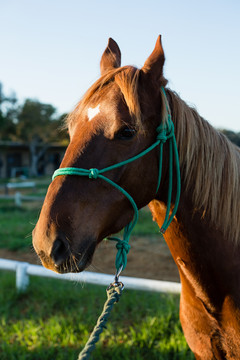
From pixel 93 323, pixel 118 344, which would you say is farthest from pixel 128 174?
pixel 93 323

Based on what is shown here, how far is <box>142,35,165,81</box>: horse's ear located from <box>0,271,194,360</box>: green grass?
96.9 inches

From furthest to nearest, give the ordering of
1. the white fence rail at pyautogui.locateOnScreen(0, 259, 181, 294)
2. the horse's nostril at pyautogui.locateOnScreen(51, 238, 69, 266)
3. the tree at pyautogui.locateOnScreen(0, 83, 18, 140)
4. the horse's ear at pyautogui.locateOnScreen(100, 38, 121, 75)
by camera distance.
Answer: the tree at pyautogui.locateOnScreen(0, 83, 18, 140)
the white fence rail at pyautogui.locateOnScreen(0, 259, 181, 294)
the horse's ear at pyautogui.locateOnScreen(100, 38, 121, 75)
the horse's nostril at pyautogui.locateOnScreen(51, 238, 69, 266)

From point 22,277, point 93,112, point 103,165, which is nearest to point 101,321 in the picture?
point 103,165

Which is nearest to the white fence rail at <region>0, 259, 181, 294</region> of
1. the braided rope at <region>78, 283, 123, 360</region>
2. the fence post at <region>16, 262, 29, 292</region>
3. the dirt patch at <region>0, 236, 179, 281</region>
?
the fence post at <region>16, 262, 29, 292</region>

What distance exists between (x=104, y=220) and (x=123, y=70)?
80 centimetres

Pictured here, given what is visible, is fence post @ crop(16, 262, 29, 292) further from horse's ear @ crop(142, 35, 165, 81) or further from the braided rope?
horse's ear @ crop(142, 35, 165, 81)

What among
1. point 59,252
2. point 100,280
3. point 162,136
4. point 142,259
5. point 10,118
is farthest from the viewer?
point 10,118

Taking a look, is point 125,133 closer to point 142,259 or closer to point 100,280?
point 100,280

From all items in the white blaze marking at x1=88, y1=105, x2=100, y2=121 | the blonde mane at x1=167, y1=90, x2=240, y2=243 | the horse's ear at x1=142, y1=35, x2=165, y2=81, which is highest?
the horse's ear at x1=142, y1=35, x2=165, y2=81

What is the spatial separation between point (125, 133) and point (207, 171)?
536 millimetres

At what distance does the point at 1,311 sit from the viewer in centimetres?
405

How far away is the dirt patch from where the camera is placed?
5.50 metres

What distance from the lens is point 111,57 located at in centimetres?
200

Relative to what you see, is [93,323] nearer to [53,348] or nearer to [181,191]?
[53,348]
